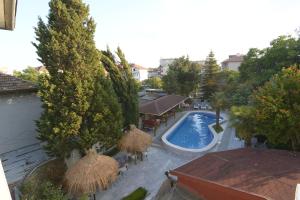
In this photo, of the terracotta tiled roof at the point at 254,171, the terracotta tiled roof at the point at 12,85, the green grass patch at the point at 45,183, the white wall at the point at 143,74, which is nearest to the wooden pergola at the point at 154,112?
the terracotta tiled roof at the point at 254,171

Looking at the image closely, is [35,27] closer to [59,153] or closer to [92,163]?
[59,153]

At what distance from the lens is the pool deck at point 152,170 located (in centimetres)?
1376

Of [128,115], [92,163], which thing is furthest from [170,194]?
[128,115]

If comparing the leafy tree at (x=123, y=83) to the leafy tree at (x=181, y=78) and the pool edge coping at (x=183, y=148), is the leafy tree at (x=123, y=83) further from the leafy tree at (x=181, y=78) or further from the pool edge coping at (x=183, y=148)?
the leafy tree at (x=181, y=78)

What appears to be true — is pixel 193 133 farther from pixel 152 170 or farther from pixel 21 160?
pixel 21 160

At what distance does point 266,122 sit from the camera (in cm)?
1445

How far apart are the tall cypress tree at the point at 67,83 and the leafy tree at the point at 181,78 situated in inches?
1077

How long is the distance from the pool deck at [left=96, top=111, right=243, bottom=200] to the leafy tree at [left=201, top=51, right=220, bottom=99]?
64.4ft

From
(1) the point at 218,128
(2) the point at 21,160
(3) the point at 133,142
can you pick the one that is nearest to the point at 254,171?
(3) the point at 133,142

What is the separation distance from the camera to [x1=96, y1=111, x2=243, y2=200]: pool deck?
1376cm

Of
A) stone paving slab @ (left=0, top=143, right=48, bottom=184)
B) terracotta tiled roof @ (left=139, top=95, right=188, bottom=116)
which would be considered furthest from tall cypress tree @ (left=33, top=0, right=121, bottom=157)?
terracotta tiled roof @ (left=139, top=95, right=188, bottom=116)

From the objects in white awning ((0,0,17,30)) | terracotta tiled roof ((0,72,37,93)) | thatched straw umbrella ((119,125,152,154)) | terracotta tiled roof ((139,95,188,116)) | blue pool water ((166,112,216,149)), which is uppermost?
white awning ((0,0,17,30))

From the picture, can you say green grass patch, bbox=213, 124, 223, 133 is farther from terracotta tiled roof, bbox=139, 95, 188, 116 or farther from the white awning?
the white awning

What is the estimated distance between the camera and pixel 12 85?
14.5 metres
